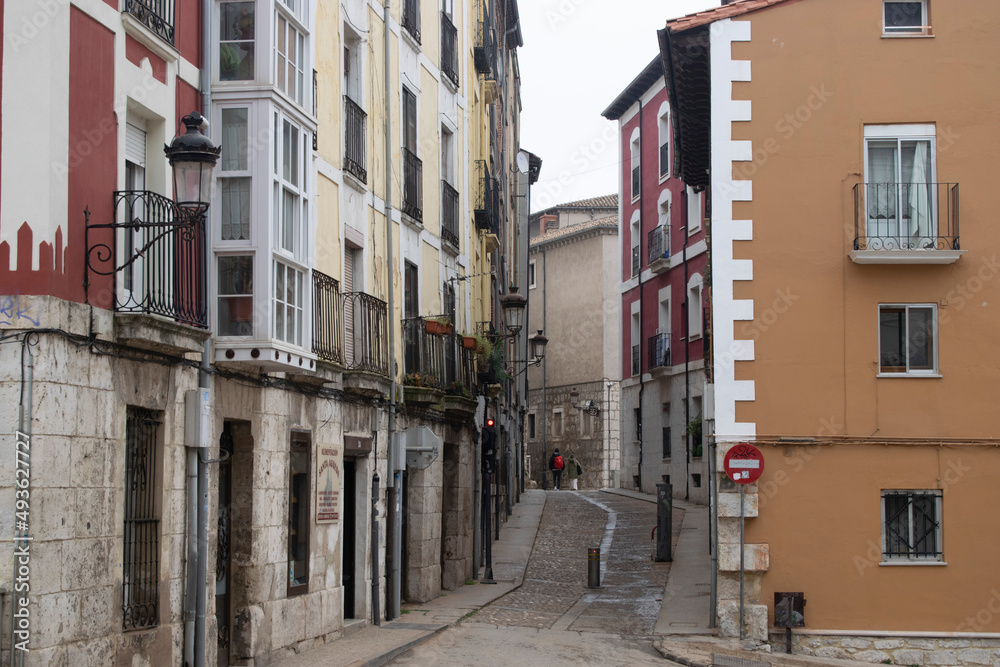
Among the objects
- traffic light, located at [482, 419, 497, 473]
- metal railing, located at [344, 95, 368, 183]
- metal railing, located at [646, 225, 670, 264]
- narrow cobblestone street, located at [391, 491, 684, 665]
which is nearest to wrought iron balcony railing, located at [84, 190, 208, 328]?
narrow cobblestone street, located at [391, 491, 684, 665]

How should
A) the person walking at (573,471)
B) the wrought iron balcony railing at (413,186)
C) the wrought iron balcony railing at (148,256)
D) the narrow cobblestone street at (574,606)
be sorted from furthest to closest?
the person walking at (573,471) < the wrought iron balcony railing at (413,186) < the narrow cobblestone street at (574,606) < the wrought iron balcony railing at (148,256)

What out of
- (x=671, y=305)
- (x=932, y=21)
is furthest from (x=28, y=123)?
(x=671, y=305)

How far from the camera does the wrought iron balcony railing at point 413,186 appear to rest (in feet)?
61.9

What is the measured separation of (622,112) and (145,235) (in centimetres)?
3210

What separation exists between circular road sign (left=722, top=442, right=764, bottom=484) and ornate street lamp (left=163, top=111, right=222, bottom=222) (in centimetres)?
808

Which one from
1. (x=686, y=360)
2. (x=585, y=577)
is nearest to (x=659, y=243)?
(x=686, y=360)

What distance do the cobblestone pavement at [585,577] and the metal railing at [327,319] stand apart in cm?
478

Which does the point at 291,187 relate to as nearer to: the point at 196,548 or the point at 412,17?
the point at 196,548

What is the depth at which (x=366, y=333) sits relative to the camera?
15.8 metres

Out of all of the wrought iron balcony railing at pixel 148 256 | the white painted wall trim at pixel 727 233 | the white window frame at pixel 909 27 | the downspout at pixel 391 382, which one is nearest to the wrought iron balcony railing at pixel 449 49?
the downspout at pixel 391 382

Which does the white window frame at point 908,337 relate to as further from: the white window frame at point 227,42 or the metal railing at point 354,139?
the white window frame at point 227,42

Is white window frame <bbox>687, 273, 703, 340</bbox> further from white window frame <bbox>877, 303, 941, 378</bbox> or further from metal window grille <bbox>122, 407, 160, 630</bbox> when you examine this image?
metal window grille <bbox>122, 407, 160, 630</bbox>

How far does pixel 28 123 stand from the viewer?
8.54 meters

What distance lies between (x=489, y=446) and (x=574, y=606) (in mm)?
5259
